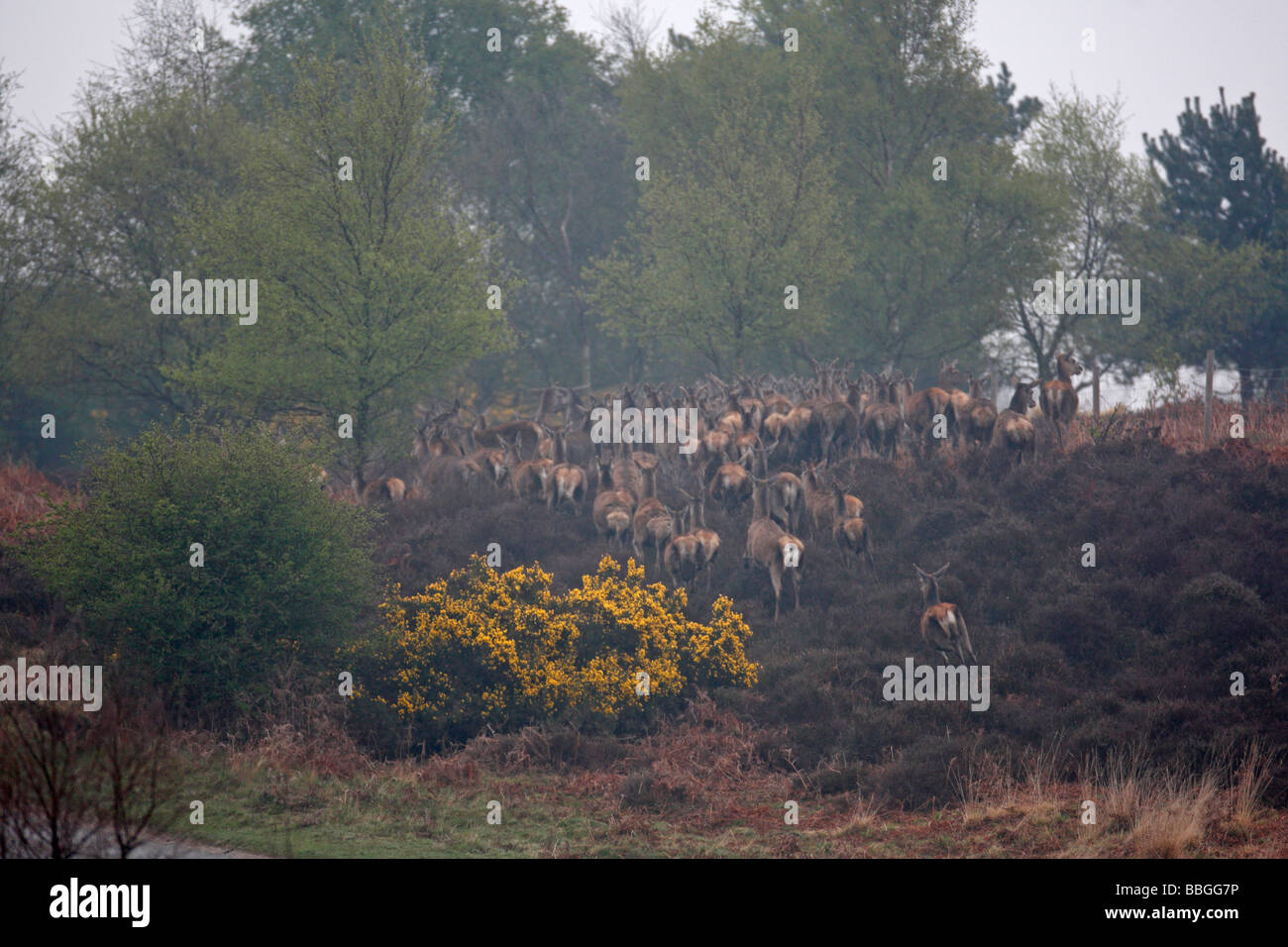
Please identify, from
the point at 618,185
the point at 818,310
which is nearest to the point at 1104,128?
the point at 818,310

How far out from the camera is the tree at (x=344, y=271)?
95.5ft

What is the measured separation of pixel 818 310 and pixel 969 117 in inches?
458

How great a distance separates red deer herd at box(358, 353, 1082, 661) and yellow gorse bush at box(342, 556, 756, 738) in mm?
2617

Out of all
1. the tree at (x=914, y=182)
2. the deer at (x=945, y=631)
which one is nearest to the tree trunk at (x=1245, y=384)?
the tree at (x=914, y=182)

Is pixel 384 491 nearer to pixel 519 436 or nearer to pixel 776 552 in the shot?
pixel 519 436

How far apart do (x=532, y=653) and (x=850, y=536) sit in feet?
23.7

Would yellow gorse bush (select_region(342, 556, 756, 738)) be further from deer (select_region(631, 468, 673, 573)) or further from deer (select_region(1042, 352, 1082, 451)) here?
deer (select_region(1042, 352, 1082, 451))

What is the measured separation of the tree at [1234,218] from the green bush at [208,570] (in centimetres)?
3217

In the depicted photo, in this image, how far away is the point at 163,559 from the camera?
696 inches

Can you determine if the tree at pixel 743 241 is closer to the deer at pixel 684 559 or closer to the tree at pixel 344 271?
the tree at pixel 344 271

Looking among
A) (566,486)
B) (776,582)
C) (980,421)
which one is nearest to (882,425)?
(980,421)

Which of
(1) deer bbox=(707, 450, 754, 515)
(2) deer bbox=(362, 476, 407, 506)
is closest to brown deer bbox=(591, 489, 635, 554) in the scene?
(1) deer bbox=(707, 450, 754, 515)
